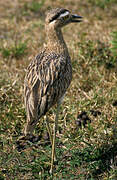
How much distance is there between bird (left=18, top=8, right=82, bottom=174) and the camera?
3470 mm

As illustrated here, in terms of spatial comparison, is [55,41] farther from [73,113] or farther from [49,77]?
[73,113]

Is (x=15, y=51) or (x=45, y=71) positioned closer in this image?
(x=45, y=71)

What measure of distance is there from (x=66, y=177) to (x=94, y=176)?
11.2 inches

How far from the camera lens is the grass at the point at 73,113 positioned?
3.83m

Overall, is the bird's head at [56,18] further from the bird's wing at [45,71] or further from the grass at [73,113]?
the grass at [73,113]

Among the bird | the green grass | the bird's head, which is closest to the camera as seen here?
the bird

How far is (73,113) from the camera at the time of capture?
15.0ft

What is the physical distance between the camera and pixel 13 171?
383cm

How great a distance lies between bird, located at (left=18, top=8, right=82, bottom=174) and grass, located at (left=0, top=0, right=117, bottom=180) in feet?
0.84

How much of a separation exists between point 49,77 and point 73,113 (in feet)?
3.59

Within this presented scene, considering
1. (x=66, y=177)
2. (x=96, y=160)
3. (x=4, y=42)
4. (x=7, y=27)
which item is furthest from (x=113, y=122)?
(x=7, y=27)

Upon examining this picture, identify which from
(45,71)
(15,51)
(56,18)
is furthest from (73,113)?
(15,51)

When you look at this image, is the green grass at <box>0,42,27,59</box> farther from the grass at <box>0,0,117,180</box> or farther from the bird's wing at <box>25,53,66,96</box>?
the bird's wing at <box>25,53,66,96</box>

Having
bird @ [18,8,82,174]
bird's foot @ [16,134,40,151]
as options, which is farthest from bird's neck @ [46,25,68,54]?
bird's foot @ [16,134,40,151]
